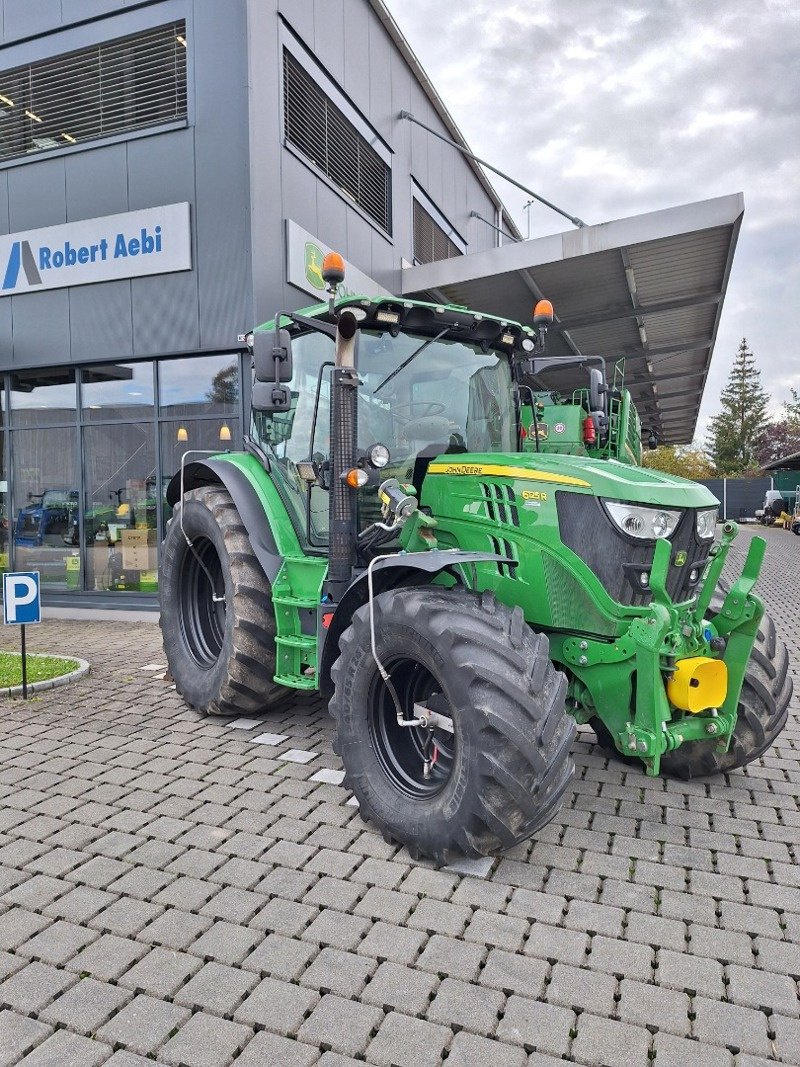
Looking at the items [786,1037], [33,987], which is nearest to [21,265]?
[33,987]

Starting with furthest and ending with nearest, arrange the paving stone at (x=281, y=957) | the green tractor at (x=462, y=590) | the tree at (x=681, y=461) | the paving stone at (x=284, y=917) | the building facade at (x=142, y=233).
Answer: the tree at (x=681, y=461) < the building facade at (x=142, y=233) < the green tractor at (x=462, y=590) < the paving stone at (x=284, y=917) < the paving stone at (x=281, y=957)

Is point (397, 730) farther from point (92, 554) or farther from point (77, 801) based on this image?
point (92, 554)

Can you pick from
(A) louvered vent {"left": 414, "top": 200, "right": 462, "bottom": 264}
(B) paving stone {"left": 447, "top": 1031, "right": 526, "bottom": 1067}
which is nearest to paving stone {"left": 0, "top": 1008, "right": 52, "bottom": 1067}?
(B) paving stone {"left": 447, "top": 1031, "right": 526, "bottom": 1067}

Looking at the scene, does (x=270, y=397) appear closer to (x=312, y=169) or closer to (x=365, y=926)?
(x=365, y=926)

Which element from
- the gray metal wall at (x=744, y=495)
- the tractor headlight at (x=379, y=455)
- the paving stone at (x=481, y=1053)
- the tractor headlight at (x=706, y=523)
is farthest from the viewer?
the gray metal wall at (x=744, y=495)

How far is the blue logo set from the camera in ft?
31.8

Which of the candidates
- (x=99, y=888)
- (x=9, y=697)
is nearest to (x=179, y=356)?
(x=9, y=697)

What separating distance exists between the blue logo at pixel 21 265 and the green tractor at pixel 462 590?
6337 mm

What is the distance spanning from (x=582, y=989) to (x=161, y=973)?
1.38 m

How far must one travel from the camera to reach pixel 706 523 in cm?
398

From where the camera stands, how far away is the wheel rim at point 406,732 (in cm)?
355

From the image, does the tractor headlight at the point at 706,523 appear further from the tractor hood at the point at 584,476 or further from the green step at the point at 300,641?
the green step at the point at 300,641

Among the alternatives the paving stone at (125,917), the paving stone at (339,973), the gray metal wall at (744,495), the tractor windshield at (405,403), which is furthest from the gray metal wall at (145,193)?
the gray metal wall at (744,495)

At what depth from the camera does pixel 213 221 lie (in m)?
8.66
